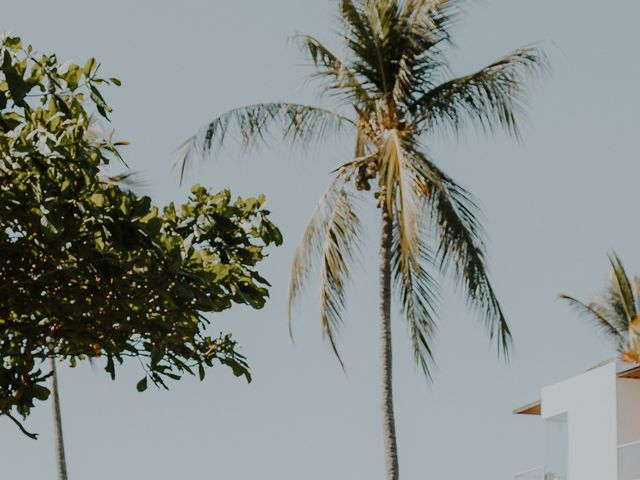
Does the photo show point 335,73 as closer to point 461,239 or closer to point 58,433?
point 461,239

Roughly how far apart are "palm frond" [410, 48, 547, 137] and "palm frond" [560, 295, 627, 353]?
1550cm

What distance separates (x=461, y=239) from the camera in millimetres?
16422

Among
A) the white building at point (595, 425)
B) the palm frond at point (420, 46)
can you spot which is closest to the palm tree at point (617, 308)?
the white building at point (595, 425)

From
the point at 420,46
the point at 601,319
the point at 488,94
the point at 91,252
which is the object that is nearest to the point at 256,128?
the point at 420,46

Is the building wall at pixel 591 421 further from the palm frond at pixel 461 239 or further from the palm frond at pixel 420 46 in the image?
the palm frond at pixel 420 46

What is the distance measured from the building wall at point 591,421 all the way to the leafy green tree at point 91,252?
49.8 feet

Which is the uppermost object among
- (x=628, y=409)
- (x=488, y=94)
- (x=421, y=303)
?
(x=488, y=94)

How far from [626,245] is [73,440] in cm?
1466

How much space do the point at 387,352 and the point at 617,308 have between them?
54.1 ft

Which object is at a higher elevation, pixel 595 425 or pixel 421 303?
pixel 421 303

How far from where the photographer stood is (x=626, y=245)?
32281 mm

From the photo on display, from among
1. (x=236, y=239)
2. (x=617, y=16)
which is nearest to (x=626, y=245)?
(x=617, y=16)

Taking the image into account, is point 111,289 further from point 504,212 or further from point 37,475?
point 37,475

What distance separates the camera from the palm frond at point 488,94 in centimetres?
1772
